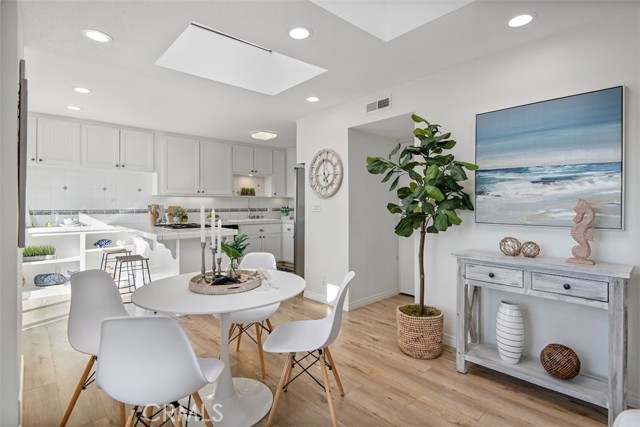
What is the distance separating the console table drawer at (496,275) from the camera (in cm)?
217

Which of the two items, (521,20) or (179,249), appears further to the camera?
(179,249)

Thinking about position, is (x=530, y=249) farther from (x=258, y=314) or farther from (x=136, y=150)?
(x=136, y=150)

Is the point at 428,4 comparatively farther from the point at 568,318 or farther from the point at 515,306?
the point at 568,318

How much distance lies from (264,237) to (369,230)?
2.84 metres

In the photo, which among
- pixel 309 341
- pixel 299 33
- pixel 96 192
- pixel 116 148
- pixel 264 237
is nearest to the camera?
pixel 309 341

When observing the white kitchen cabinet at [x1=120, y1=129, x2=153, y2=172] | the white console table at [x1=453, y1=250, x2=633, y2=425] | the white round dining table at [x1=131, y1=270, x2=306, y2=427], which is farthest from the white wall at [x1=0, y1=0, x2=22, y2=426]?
the white kitchen cabinet at [x1=120, y1=129, x2=153, y2=172]

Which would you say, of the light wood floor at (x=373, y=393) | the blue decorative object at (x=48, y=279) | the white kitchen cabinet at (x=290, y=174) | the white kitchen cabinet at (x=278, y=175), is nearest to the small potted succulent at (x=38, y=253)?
the blue decorative object at (x=48, y=279)

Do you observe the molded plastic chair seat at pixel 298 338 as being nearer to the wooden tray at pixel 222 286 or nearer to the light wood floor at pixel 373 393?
the wooden tray at pixel 222 286

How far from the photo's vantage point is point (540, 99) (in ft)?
7.70

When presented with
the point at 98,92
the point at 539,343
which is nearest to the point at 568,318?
the point at 539,343

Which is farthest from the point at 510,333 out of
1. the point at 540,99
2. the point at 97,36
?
the point at 97,36

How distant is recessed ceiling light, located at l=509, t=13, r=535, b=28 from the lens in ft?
6.79

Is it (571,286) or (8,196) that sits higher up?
(8,196)

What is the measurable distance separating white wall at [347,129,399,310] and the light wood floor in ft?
3.38
